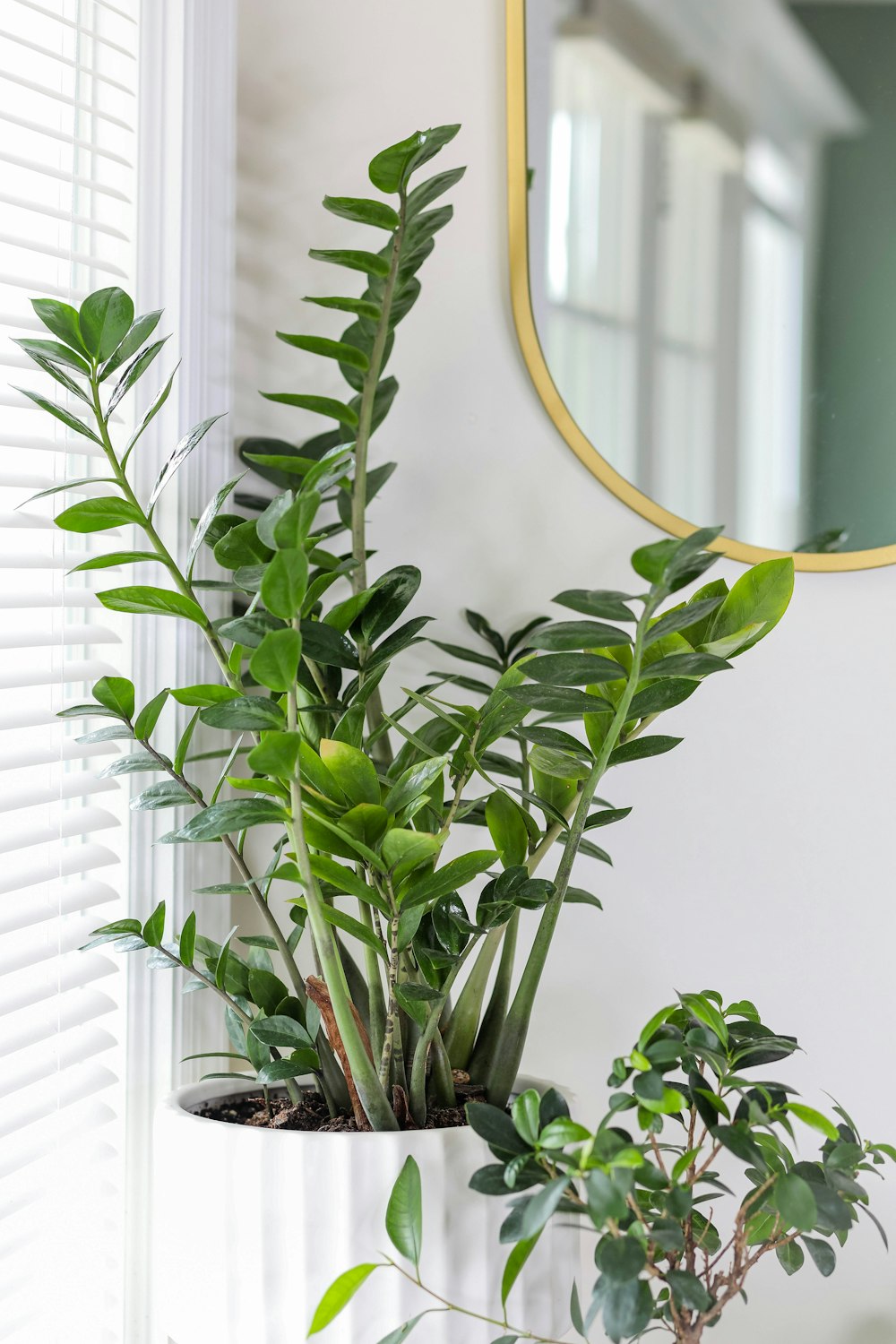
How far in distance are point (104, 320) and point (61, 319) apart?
30mm

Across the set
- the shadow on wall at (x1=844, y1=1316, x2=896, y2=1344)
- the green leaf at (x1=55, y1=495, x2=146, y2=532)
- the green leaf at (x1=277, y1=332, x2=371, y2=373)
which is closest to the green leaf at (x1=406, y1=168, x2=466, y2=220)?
the green leaf at (x1=277, y1=332, x2=371, y2=373)

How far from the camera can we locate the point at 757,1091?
0.71 metres

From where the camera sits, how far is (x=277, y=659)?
570 mm

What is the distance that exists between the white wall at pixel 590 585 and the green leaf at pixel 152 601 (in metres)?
0.37

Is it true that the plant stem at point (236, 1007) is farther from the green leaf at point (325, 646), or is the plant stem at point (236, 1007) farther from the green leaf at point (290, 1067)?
the green leaf at point (325, 646)

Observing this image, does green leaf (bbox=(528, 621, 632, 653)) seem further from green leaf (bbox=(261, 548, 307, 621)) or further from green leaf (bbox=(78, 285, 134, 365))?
green leaf (bbox=(78, 285, 134, 365))

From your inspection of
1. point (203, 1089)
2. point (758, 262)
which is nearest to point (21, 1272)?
point (203, 1089)

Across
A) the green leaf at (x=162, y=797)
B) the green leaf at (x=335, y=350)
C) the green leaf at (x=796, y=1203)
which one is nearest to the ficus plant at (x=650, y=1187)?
the green leaf at (x=796, y=1203)

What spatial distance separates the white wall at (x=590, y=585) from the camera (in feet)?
3.26

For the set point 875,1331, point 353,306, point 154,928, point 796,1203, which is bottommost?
point 875,1331

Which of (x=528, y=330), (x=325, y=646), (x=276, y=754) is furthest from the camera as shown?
(x=528, y=330)

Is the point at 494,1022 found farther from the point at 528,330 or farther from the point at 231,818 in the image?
the point at 528,330

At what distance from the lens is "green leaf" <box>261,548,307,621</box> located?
57 centimetres

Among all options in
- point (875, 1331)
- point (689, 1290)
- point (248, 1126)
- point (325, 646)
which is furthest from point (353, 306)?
point (875, 1331)
